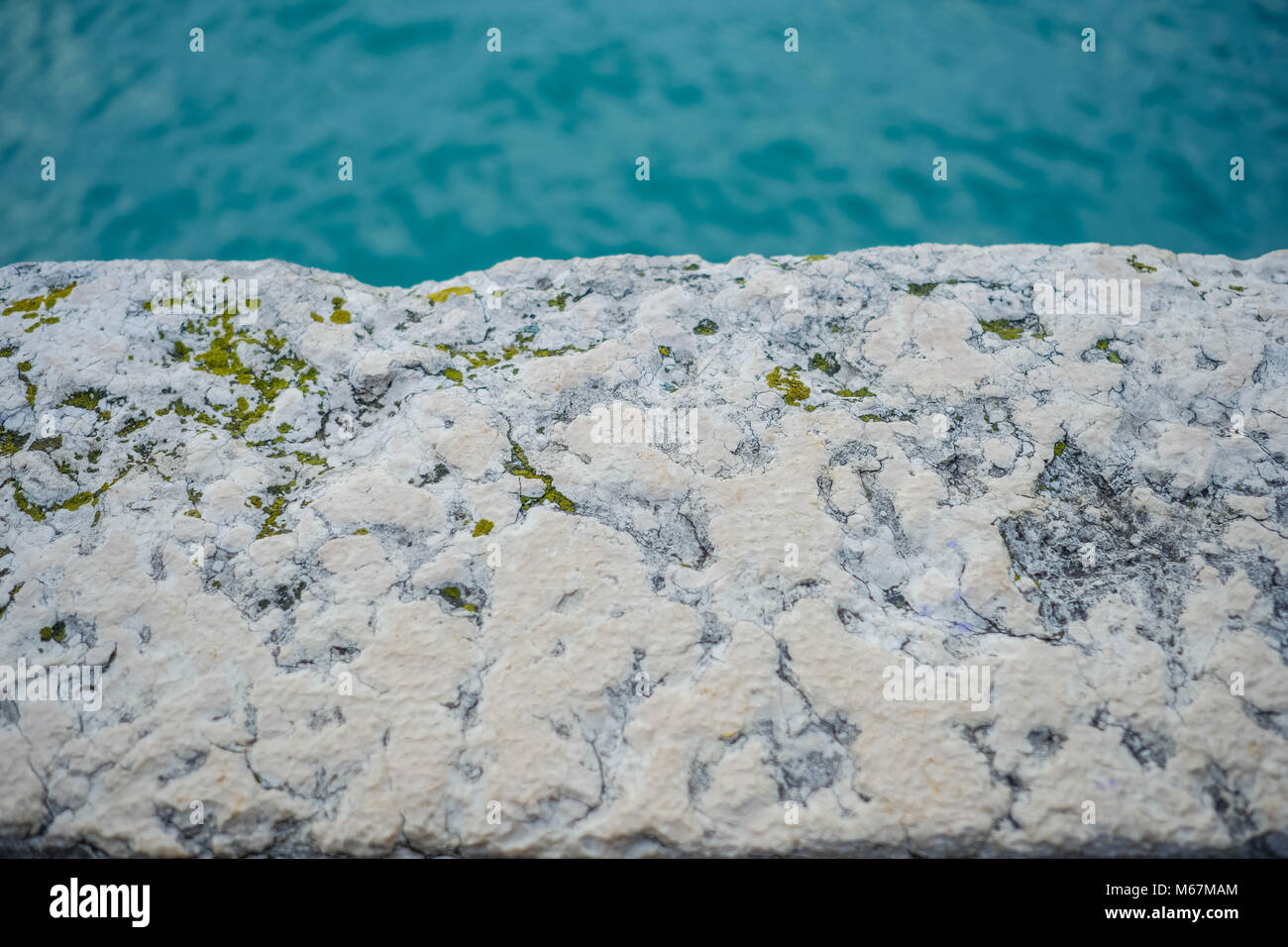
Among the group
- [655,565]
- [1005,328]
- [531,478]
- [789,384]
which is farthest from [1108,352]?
[531,478]

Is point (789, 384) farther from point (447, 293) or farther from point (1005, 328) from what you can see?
point (447, 293)

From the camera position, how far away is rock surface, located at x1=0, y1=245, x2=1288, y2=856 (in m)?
2.00

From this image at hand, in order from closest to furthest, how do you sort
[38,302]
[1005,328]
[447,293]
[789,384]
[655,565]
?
[655,565] < [789,384] < [1005,328] < [38,302] < [447,293]

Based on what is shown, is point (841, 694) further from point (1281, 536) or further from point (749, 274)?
point (749, 274)

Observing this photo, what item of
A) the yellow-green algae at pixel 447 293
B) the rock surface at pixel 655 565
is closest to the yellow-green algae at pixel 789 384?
the rock surface at pixel 655 565

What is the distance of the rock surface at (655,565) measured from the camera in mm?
1995

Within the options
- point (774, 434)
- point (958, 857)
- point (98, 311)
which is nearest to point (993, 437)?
point (774, 434)

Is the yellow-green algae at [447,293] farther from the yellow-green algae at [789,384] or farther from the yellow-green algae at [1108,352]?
the yellow-green algae at [1108,352]

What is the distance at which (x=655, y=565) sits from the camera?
244 centimetres

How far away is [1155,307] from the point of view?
3.21 m

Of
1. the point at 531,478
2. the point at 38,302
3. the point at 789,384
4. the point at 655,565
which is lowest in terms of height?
the point at 655,565

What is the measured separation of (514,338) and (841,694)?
1930 millimetres

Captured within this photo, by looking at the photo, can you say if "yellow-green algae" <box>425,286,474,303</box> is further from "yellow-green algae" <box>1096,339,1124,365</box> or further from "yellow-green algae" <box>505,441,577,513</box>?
"yellow-green algae" <box>1096,339,1124,365</box>
